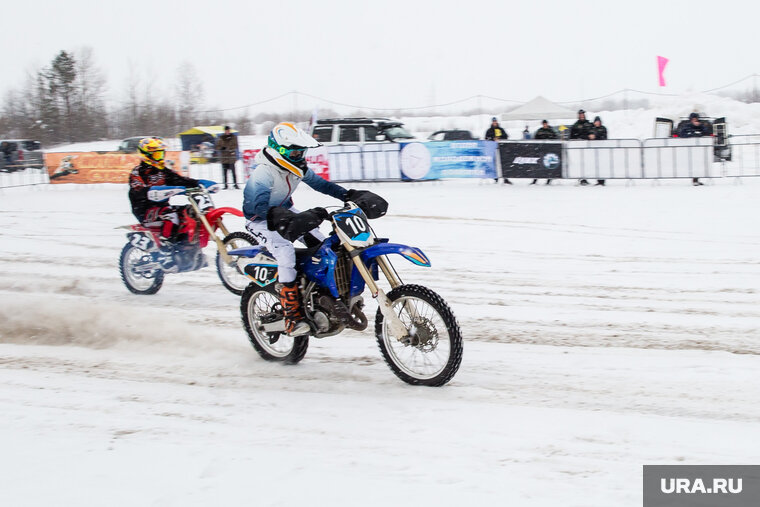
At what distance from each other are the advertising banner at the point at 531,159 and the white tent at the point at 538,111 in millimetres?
14073

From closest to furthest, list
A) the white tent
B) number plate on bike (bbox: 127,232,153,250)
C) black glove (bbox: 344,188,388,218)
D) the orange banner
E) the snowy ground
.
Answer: the snowy ground < black glove (bbox: 344,188,388,218) < number plate on bike (bbox: 127,232,153,250) < the orange banner < the white tent

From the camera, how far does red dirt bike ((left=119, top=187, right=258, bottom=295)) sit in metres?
9.16

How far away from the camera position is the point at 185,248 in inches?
376

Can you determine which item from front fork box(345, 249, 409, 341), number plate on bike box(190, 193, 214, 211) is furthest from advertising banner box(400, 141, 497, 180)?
front fork box(345, 249, 409, 341)

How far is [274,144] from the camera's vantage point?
5938 millimetres

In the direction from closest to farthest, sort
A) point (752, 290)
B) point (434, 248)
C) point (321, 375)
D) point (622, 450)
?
point (622, 450) → point (321, 375) → point (752, 290) → point (434, 248)

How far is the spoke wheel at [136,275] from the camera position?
9750mm

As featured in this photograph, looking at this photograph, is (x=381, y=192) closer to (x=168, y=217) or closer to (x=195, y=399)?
(x=168, y=217)

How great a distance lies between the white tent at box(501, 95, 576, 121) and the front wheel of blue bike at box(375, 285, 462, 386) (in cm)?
2906

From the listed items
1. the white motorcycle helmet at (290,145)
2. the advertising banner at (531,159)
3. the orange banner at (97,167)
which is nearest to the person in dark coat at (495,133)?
the advertising banner at (531,159)

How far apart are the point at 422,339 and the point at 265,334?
1.73 metres

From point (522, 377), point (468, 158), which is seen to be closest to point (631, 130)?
point (468, 158)

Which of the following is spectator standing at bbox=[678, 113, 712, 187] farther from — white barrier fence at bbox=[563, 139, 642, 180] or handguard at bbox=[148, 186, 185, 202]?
handguard at bbox=[148, 186, 185, 202]

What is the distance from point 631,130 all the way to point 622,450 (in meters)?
38.0
